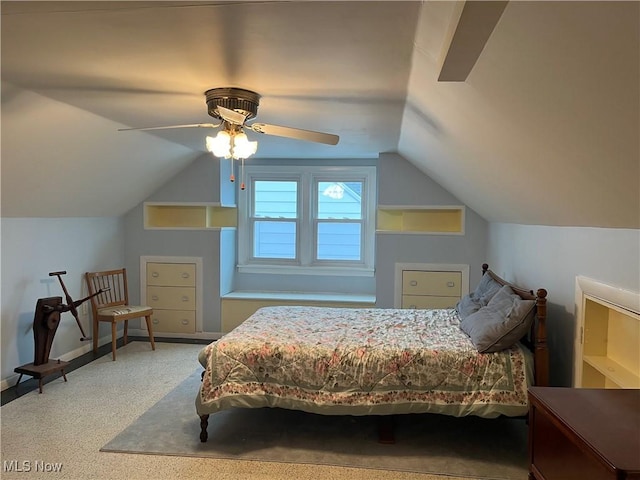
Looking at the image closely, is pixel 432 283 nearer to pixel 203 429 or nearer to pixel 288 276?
pixel 288 276

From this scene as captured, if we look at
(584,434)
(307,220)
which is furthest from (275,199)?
(584,434)

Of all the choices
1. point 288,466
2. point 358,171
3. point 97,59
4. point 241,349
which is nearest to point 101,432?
point 241,349

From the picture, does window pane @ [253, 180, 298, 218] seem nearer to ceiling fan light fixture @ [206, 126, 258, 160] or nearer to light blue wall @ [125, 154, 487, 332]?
light blue wall @ [125, 154, 487, 332]

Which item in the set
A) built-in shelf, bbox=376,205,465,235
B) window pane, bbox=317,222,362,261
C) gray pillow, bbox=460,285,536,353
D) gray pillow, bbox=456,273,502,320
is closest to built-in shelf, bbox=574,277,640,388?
gray pillow, bbox=460,285,536,353

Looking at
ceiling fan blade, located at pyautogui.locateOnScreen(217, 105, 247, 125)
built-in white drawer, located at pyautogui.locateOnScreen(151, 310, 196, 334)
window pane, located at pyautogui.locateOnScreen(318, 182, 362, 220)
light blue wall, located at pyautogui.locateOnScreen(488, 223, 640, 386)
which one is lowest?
built-in white drawer, located at pyautogui.locateOnScreen(151, 310, 196, 334)

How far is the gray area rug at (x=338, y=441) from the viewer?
109 inches

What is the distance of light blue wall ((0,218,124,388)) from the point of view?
12.9 feet

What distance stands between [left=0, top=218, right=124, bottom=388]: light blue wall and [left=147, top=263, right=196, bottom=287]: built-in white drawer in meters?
0.43

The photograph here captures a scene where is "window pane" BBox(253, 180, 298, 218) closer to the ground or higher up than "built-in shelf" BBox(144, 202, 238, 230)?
higher up

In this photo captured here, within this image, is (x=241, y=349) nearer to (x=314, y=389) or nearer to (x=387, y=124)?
(x=314, y=389)

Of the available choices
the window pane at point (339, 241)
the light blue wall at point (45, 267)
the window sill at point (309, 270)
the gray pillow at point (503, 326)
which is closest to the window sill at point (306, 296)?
the window sill at point (309, 270)

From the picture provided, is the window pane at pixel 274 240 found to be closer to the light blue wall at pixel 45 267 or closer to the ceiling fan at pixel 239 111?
the light blue wall at pixel 45 267

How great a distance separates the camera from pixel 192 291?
5.55m

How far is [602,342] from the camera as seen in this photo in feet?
8.65
